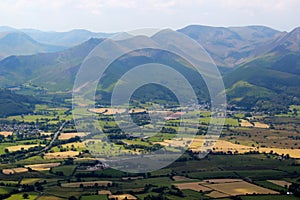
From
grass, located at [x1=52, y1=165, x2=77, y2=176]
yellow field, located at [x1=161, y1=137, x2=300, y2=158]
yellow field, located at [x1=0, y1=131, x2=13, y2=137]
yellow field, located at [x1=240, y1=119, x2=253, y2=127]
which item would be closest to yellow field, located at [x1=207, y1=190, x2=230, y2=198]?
grass, located at [x1=52, y1=165, x2=77, y2=176]

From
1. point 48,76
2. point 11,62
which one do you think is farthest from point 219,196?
point 11,62

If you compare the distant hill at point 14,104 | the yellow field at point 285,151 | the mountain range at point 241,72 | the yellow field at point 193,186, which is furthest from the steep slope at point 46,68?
the yellow field at point 193,186

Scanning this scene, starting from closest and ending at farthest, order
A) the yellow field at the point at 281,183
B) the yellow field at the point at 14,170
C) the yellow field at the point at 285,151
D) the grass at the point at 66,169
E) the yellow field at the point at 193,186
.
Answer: the yellow field at the point at 193,186 → the yellow field at the point at 281,183 → the grass at the point at 66,169 → the yellow field at the point at 14,170 → the yellow field at the point at 285,151

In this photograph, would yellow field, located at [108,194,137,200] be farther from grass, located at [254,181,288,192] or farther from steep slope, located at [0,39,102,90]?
steep slope, located at [0,39,102,90]

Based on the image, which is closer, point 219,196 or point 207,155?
point 219,196

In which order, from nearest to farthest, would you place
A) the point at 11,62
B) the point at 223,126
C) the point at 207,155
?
1. the point at 207,155
2. the point at 223,126
3. the point at 11,62

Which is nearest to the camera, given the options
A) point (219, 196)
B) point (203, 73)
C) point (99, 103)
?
point (219, 196)

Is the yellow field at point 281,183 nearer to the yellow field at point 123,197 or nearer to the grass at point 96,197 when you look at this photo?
the yellow field at point 123,197

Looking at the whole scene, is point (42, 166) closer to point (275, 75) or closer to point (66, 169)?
point (66, 169)

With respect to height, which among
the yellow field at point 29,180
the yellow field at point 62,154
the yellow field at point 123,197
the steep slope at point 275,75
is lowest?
the yellow field at point 123,197

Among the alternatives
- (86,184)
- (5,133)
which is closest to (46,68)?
(5,133)

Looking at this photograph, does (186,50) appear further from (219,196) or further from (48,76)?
(219,196)
